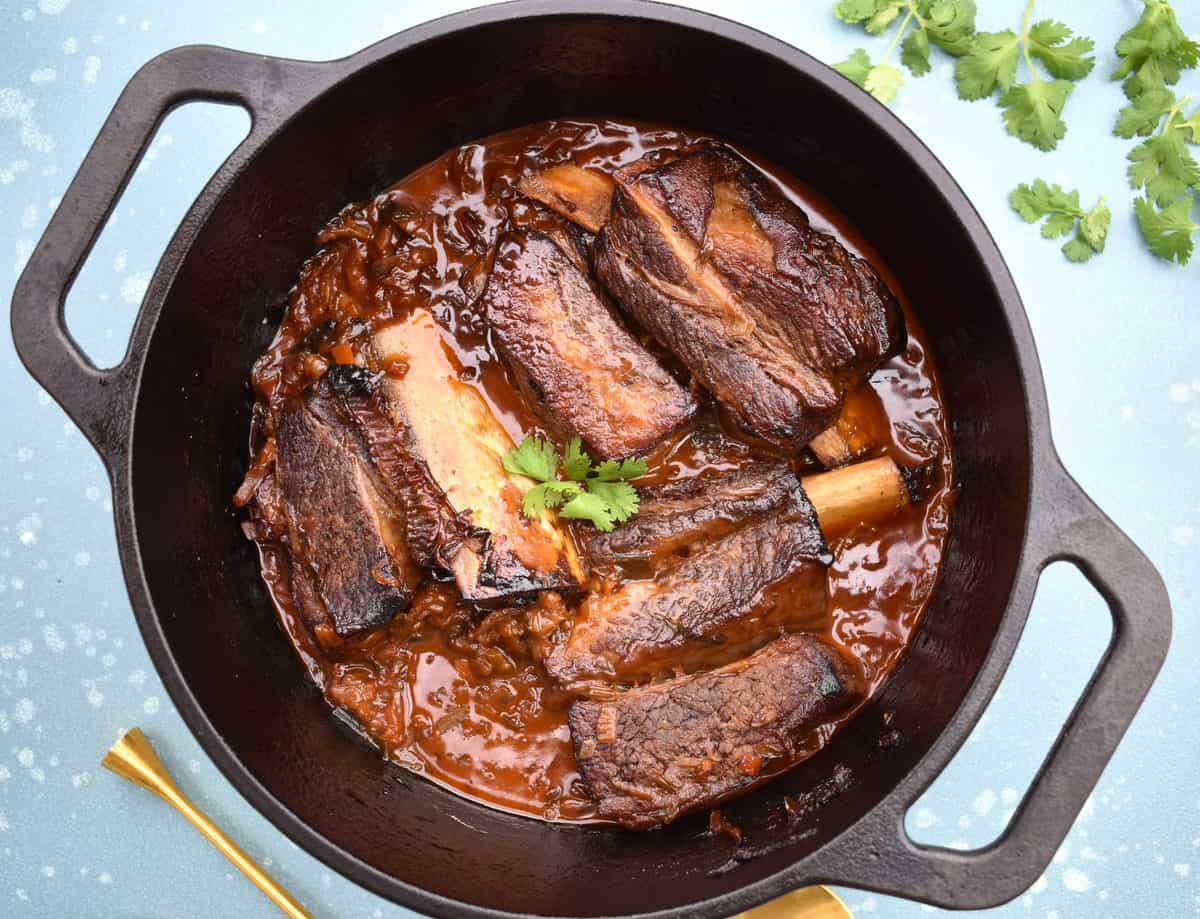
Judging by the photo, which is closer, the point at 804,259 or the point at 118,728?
the point at 804,259

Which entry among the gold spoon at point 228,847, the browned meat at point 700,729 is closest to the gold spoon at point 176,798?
the gold spoon at point 228,847

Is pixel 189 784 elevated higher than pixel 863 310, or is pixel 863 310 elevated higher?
pixel 863 310

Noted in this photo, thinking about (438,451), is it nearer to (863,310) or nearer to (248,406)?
(248,406)

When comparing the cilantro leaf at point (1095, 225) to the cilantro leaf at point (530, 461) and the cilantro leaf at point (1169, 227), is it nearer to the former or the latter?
the cilantro leaf at point (1169, 227)

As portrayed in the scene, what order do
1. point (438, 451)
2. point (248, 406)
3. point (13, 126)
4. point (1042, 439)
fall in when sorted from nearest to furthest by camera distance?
point (1042, 439), point (438, 451), point (248, 406), point (13, 126)

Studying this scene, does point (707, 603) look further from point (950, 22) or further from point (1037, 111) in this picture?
point (950, 22)

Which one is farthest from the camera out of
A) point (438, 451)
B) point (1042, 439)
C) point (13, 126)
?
point (13, 126)

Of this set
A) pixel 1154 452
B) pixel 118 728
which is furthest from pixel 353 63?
pixel 1154 452

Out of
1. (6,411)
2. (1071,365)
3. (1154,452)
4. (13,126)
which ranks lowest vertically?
(1154,452)
